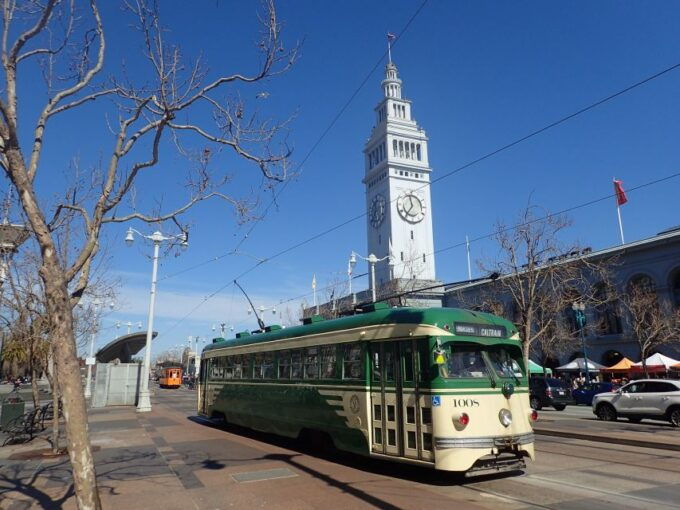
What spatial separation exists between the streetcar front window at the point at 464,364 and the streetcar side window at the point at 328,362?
308 centimetres

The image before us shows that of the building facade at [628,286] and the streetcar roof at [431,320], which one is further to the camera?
the building facade at [628,286]

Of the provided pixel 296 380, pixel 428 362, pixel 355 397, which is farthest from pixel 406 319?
pixel 296 380

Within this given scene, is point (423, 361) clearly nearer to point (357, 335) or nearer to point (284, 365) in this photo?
point (357, 335)

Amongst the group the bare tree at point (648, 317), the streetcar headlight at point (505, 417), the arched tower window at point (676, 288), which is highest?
the arched tower window at point (676, 288)

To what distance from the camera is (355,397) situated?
1056 cm

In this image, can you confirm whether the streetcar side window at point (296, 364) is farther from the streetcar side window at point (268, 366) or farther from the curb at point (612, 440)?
the curb at point (612, 440)

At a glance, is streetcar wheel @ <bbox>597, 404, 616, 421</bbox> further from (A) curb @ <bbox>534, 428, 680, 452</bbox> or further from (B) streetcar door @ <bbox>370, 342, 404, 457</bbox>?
(B) streetcar door @ <bbox>370, 342, 404, 457</bbox>

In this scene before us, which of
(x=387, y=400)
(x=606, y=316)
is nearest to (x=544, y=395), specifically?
(x=606, y=316)

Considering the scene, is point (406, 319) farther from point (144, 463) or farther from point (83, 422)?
point (144, 463)

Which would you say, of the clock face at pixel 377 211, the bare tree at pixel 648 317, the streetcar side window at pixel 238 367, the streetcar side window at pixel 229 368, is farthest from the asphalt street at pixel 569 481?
the clock face at pixel 377 211

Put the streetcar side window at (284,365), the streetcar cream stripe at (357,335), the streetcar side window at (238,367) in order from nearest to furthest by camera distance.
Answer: the streetcar cream stripe at (357,335)
the streetcar side window at (284,365)
the streetcar side window at (238,367)

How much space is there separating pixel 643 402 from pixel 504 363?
13494 mm

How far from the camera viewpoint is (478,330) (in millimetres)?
9789

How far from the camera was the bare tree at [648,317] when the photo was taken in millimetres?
35375
